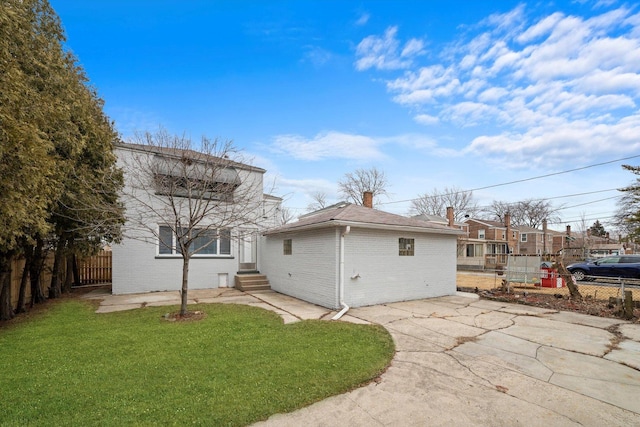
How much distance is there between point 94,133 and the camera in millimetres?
8273

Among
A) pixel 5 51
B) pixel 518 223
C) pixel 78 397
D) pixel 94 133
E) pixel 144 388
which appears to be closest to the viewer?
pixel 78 397

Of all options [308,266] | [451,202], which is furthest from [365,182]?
[308,266]

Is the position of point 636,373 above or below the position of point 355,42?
below

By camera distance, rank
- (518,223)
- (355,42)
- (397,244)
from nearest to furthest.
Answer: (397,244), (355,42), (518,223)

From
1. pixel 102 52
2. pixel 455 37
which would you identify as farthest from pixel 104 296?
pixel 455 37

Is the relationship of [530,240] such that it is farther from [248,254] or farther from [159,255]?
[159,255]

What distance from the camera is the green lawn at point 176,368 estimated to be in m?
3.00

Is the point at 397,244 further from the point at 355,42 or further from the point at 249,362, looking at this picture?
the point at 355,42

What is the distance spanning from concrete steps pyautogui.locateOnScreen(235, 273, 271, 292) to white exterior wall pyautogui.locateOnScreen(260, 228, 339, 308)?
0.82 ft

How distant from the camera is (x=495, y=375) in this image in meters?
4.08

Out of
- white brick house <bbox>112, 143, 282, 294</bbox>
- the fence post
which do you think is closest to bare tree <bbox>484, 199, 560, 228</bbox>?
the fence post

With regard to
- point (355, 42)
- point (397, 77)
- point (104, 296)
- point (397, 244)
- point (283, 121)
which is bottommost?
point (104, 296)

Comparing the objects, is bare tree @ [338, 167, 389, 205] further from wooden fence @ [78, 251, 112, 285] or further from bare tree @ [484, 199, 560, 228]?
wooden fence @ [78, 251, 112, 285]

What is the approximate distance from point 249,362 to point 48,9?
385 inches
